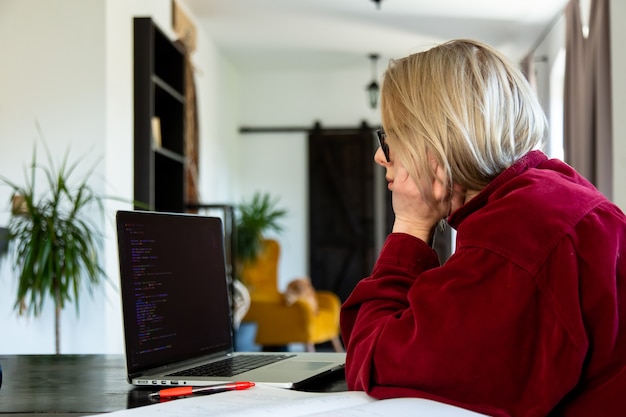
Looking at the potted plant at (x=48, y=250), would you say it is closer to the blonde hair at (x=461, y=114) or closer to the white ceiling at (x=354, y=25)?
the blonde hair at (x=461, y=114)

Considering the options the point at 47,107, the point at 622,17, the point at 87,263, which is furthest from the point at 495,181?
the point at 622,17

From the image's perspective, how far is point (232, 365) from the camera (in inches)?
55.8

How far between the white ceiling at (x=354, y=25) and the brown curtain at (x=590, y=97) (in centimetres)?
87

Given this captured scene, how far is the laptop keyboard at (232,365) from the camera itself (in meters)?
1.30

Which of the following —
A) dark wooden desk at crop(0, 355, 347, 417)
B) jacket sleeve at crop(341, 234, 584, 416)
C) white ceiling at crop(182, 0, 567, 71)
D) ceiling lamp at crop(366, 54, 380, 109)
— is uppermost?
white ceiling at crop(182, 0, 567, 71)

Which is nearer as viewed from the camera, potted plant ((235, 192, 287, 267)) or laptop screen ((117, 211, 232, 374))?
laptop screen ((117, 211, 232, 374))

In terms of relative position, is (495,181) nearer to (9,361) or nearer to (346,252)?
(9,361)

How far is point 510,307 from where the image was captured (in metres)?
0.90

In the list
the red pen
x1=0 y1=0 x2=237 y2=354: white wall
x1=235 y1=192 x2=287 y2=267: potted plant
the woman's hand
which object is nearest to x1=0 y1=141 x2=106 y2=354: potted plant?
x1=0 y1=0 x2=237 y2=354: white wall

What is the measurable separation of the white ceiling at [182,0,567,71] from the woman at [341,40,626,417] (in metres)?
5.01

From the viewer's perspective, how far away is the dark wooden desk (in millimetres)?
1062

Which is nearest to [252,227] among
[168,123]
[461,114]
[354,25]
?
[354,25]

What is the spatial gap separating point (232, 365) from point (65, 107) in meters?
3.08

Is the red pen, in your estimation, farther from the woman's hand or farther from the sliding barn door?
the sliding barn door
